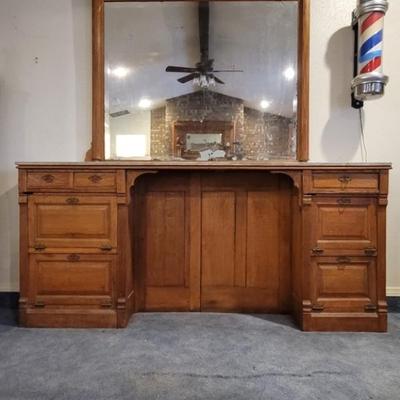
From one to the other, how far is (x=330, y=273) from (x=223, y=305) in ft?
2.48

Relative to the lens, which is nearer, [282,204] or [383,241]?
[383,241]

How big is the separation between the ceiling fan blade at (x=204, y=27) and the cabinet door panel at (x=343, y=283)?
149 centimetres

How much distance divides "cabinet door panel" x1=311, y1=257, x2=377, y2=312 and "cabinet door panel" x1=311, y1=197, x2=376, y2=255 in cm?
7

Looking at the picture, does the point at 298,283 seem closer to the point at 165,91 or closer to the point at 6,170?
the point at 165,91

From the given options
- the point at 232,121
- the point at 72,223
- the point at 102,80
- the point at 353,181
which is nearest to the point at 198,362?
the point at 72,223

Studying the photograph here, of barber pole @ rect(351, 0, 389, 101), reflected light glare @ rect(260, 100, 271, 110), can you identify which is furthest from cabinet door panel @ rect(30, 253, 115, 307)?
barber pole @ rect(351, 0, 389, 101)

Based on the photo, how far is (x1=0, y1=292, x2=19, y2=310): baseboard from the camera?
2535 mm

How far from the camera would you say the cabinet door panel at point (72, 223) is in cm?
212

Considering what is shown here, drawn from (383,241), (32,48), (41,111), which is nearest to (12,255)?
(41,111)

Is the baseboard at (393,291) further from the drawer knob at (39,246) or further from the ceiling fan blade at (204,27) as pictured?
the drawer knob at (39,246)

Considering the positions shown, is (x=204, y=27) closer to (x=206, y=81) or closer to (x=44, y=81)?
(x=206, y=81)

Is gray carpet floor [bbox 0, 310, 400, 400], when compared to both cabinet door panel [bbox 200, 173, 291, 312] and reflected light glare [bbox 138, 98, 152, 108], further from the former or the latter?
reflected light glare [bbox 138, 98, 152, 108]

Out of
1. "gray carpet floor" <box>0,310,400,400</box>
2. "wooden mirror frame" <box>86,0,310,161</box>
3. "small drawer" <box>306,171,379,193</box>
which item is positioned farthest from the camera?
"wooden mirror frame" <box>86,0,310,161</box>

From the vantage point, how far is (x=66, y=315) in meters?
2.14
